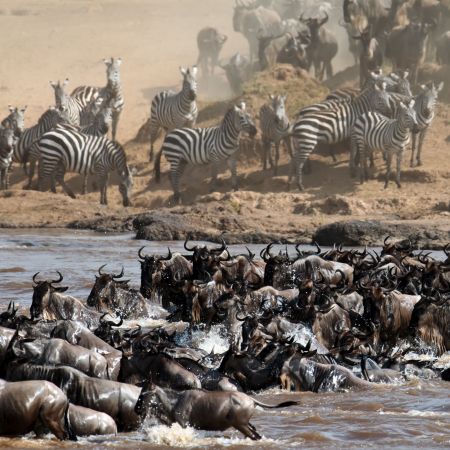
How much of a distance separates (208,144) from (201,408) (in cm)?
1948

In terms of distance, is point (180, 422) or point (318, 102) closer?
point (180, 422)

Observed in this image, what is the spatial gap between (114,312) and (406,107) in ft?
49.3

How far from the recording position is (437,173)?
84.8 feet

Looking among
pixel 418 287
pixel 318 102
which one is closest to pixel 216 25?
pixel 318 102

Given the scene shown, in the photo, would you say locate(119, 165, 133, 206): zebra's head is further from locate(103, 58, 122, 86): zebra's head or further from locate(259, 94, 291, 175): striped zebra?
locate(103, 58, 122, 86): zebra's head

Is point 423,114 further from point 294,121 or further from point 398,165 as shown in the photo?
point 294,121

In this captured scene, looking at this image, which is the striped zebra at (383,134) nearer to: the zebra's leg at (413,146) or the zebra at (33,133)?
the zebra's leg at (413,146)

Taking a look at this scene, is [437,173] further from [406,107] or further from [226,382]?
[226,382]

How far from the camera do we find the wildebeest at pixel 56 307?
11867mm

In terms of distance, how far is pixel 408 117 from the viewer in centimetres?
2652

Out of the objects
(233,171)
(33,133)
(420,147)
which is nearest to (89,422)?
(233,171)

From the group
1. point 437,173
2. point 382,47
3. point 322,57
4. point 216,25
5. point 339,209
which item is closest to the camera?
point 339,209

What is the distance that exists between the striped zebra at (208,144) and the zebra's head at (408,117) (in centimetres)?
315

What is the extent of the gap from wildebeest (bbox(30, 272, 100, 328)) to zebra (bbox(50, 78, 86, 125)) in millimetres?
18889
